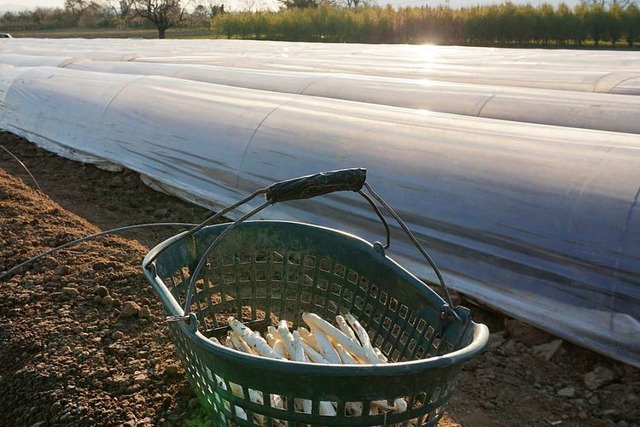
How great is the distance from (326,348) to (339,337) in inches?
2.6

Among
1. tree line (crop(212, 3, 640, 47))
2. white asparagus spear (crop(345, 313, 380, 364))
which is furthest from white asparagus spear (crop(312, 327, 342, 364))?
tree line (crop(212, 3, 640, 47))

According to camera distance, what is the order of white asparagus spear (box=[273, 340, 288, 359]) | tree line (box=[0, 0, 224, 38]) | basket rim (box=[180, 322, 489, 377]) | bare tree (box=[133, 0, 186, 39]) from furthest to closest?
tree line (box=[0, 0, 224, 38])
bare tree (box=[133, 0, 186, 39])
white asparagus spear (box=[273, 340, 288, 359])
basket rim (box=[180, 322, 489, 377])

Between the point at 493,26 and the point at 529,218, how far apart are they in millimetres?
23329

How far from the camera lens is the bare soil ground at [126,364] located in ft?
8.14

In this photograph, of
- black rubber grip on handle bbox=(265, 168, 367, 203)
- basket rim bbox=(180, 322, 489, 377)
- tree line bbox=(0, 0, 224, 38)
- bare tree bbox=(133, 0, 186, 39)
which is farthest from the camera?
tree line bbox=(0, 0, 224, 38)

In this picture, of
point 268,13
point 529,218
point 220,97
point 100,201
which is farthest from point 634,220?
point 268,13

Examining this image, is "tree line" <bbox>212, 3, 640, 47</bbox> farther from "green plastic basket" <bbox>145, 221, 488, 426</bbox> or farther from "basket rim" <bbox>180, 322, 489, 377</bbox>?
"basket rim" <bbox>180, 322, 489, 377</bbox>

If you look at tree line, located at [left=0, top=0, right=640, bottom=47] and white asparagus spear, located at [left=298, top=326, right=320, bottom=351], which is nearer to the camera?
white asparagus spear, located at [left=298, top=326, right=320, bottom=351]

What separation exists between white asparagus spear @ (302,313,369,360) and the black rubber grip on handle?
605 mm

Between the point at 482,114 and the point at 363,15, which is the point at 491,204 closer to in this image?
the point at 482,114

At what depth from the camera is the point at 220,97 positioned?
19.0 feet

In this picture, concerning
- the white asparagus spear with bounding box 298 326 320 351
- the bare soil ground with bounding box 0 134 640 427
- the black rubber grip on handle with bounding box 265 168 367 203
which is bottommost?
the bare soil ground with bounding box 0 134 640 427

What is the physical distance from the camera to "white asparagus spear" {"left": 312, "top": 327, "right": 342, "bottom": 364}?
2156mm

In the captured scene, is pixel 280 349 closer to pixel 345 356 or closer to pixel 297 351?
pixel 297 351
